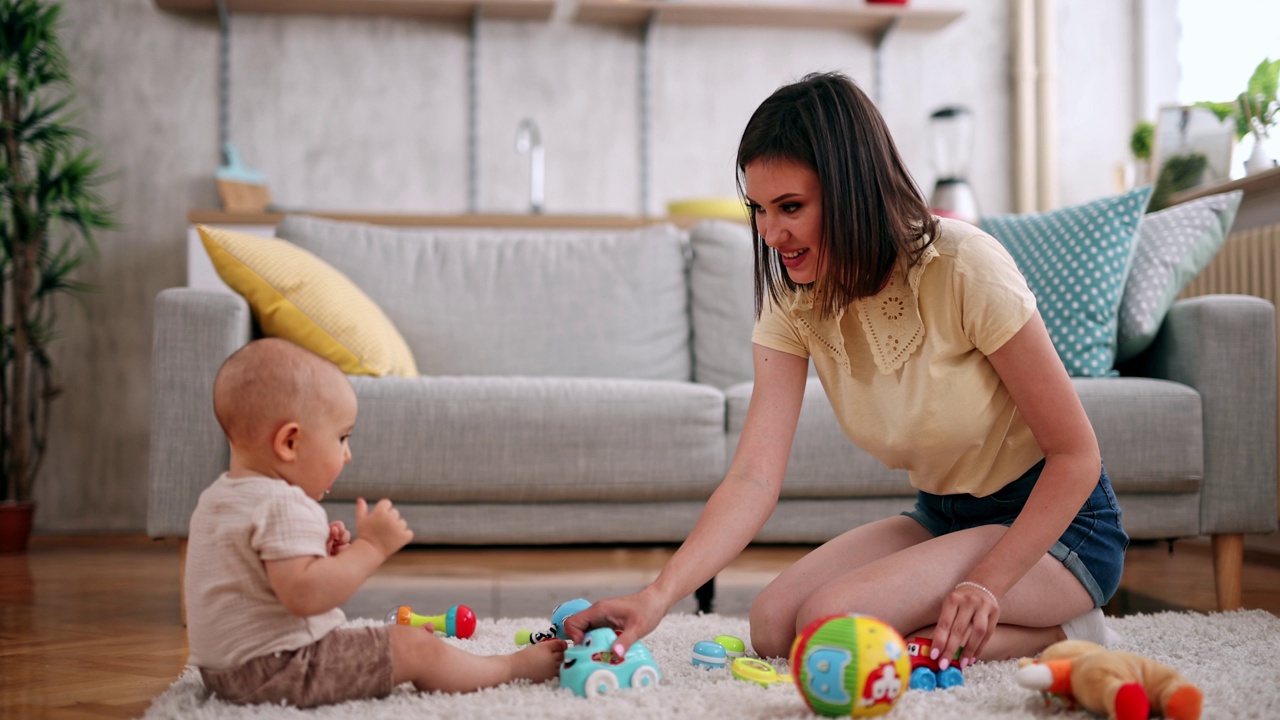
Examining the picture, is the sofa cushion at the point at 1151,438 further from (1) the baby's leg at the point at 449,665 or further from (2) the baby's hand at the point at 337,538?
(2) the baby's hand at the point at 337,538

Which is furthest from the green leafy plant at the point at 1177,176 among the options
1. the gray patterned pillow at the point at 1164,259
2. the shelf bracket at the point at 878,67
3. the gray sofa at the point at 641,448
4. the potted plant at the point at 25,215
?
the potted plant at the point at 25,215

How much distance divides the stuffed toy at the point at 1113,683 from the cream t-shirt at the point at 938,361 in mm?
322

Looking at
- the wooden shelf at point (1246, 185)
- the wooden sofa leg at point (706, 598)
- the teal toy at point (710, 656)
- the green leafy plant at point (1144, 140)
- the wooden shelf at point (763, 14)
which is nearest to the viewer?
the teal toy at point (710, 656)

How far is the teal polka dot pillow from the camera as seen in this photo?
224 centimetres

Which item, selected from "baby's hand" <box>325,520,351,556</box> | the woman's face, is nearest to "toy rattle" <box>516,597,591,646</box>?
"baby's hand" <box>325,520,351,556</box>

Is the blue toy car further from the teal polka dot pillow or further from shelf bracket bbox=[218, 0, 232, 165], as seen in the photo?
shelf bracket bbox=[218, 0, 232, 165]

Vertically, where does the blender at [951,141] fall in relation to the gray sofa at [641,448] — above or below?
above

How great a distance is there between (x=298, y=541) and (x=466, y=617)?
60 centimetres

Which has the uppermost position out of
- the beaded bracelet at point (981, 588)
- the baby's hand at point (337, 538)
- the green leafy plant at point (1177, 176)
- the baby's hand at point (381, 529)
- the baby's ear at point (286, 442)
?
the green leafy plant at point (1177, 176)

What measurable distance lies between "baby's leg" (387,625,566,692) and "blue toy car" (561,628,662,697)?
5cm

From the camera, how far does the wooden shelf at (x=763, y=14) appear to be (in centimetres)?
388

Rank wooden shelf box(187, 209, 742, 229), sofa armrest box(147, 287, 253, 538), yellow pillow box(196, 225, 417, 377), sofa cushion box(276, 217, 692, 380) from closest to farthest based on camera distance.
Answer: sofa armrest box(147, 287, 253, 538) → yellow pillow box(196, 225, 417, 377) → sofa cushion box(276, 217, 692, 380) → wooden shelf box(187, 209, 742, 229)

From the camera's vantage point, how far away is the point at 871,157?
1.27 metres

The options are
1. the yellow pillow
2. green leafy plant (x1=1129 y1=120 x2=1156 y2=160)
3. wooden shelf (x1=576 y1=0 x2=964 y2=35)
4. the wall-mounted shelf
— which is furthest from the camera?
wooden shelf (x1=576 y1=0 x2=964 y2=35)
